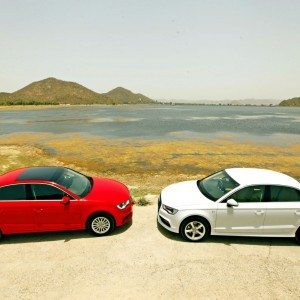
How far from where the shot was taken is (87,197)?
7617mm

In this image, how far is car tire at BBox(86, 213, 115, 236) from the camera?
7613mm

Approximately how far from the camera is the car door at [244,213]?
7.13 metres

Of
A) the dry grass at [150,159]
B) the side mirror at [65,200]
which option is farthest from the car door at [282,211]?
the dry grass at [150,159]

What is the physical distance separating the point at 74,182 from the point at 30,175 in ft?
3.97

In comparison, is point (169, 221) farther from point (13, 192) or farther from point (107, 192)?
point (13, 192)

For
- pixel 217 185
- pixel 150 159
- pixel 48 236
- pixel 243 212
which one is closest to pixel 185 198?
pixel 217 185

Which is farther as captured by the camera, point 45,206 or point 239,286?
point 45,206

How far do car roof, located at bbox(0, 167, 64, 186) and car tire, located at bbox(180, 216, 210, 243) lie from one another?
3.87m

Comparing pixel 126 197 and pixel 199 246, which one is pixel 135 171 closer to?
pixel 126 197

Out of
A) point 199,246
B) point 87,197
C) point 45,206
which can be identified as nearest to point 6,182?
point 45,206

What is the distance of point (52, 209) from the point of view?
730 cm

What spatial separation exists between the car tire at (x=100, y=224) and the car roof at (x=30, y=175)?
163 centimetres

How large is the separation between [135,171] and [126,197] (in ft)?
31.9

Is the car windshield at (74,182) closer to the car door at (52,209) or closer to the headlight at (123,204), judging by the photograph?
the car door at (52,209)
